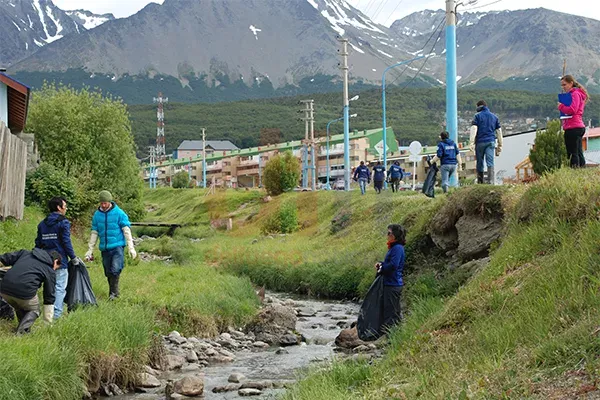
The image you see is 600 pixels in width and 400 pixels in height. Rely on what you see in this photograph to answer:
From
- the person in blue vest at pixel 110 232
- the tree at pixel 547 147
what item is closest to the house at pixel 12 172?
the person in blue vest at pixel 110 232

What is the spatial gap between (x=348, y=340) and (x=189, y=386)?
4565mm

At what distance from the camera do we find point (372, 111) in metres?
179

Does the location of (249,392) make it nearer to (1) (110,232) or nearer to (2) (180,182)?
(1) (110,232)

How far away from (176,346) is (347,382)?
19.5 ft

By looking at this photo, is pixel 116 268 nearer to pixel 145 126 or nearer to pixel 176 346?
pixel 176 346

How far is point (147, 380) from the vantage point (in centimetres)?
1155

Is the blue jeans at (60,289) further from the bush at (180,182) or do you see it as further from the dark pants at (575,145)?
the bush at (180,182)

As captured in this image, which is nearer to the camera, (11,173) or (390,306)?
(390,306)

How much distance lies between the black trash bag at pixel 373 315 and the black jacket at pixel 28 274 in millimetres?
4938

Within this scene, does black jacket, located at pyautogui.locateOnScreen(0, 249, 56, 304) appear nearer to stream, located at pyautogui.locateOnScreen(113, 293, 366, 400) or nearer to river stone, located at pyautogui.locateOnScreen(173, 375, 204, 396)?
stream, located at pyautogui.locateOnScreen(113, 293, 366, 400)

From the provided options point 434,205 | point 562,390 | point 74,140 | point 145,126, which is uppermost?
point 145,126

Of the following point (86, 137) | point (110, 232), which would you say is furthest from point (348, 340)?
point (86, 137)

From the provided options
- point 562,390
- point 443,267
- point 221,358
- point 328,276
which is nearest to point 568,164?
point 443,267

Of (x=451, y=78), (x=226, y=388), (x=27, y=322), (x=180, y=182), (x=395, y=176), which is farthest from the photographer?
(x=180, y=182)
